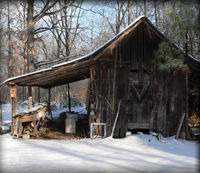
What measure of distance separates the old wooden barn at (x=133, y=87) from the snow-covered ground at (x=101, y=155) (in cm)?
81

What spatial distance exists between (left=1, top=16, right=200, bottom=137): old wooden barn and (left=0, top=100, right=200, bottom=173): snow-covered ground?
807 mm

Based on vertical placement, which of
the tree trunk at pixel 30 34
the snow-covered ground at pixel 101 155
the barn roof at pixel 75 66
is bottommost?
the snow-covered ground at pixel 101 155

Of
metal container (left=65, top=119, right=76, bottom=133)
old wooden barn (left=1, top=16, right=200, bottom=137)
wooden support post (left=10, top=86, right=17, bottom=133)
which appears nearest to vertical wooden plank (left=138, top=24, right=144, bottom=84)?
old wooden barn (left=1, top=16, right=200, bottom=137)

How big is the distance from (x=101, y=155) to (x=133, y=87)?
401cm

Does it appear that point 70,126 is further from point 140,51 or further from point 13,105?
point 140,51

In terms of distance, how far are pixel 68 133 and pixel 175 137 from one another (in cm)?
536

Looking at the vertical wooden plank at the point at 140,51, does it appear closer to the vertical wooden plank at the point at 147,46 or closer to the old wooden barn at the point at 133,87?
the old wooden barn at the point at 133,87

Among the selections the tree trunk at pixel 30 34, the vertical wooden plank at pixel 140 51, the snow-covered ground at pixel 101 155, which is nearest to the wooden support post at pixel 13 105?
the snow-covered ground at pixel 101 155

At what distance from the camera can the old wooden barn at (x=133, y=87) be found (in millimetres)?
9438

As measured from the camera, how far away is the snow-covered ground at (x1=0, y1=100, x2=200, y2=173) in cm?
521

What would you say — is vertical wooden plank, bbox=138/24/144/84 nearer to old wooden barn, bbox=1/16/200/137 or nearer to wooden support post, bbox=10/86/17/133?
old wooden barn, bbox=1/16/200/137

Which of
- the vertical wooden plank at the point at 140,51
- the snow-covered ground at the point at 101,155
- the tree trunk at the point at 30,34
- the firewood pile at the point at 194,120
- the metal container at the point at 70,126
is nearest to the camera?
the snow-covered ground at the point at 101,155

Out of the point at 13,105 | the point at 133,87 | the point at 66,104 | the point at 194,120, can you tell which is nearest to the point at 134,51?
the point at 133,87

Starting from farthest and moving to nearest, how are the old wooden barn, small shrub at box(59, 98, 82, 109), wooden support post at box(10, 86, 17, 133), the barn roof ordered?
1. small shrub at box(59, 98, 82, 109)
2. the old wooden barn
3. wooden support post at box(10, 86, 17, 133)
4. the barn roof
